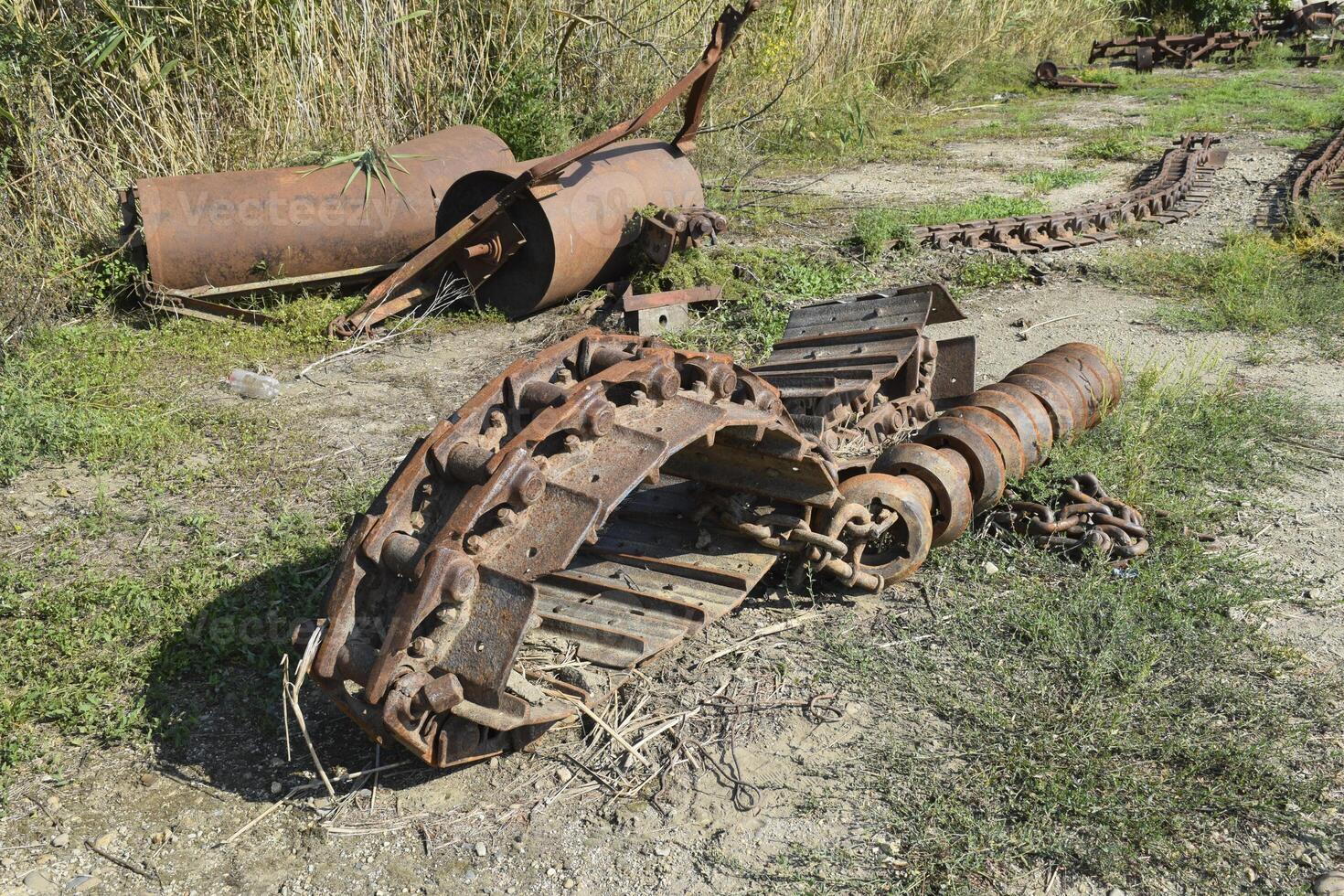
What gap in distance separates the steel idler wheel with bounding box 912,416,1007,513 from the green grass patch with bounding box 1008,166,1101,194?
6.72 m

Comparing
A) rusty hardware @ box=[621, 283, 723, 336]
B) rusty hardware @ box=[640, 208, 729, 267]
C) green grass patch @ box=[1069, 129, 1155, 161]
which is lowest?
rusty hardware @ box=[621, 283, 723, 336]

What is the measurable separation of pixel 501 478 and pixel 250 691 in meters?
1.42

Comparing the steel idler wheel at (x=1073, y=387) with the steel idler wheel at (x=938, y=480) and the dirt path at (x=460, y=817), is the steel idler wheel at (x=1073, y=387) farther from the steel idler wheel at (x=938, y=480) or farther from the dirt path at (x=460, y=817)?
the dirt path at (x=460, y=817)

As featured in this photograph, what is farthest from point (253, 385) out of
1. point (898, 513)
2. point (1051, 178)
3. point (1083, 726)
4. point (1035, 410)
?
point (1051, 178)

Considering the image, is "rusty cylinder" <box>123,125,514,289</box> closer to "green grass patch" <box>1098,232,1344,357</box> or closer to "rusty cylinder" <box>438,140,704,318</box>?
"rusty cylinder" <box>438,140,704,318</box>

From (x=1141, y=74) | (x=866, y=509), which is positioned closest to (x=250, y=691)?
(x=866, y=509)

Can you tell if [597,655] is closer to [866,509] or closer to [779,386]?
[866,509]

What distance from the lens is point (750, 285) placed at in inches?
282

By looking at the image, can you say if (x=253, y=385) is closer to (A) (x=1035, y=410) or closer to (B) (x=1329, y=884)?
(A) (x=1035, y=410)

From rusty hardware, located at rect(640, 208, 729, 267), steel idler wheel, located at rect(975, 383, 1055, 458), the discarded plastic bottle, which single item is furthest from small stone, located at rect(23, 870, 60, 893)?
rusty hardware, located at rect(640, 208, 729, 267)

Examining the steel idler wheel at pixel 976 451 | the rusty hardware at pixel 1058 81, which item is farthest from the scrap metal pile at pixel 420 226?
the rusty hardware at pixel 1058 81

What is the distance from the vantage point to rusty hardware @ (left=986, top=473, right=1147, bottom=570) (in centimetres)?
390

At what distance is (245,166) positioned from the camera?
8172 millimetres

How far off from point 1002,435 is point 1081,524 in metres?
0.45
